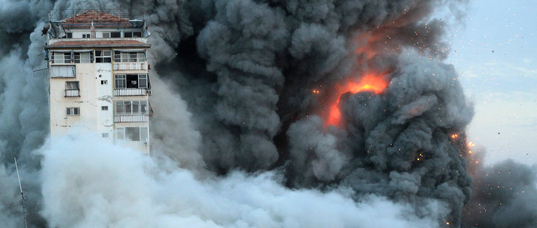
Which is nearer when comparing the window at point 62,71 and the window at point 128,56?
the window at point 62,71

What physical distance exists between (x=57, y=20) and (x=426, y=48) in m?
31.6

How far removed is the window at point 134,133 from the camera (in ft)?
182

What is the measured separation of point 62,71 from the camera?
55.3m

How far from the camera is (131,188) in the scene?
51.2 m

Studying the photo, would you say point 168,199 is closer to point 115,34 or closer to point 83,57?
point 83,57

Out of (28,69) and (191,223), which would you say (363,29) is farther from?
(28,69)

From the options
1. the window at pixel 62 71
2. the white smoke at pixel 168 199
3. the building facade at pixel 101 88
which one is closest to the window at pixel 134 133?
the building facade at pixel 101 88

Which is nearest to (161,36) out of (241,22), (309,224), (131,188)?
(241,22)

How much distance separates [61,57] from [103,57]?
9.90ft

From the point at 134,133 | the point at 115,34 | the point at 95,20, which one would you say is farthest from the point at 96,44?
the point at 134,133

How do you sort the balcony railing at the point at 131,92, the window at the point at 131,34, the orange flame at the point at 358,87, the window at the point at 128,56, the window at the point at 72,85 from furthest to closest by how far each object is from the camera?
the orange flame at the point at 358,87
the window at the point at 131,34
the window at the point at 128,56
the balcony railing at the point at 131,92
the window at the point at 72,85

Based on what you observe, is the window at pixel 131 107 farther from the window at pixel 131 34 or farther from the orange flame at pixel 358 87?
the orange flame at pixel 358 87

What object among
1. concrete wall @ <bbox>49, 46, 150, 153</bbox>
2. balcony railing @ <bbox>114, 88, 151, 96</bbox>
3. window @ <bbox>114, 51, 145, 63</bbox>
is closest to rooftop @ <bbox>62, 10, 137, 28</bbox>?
window @ <bbox>114, 51, 145, 63</bbox>

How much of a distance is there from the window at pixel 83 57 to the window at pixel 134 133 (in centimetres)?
554
